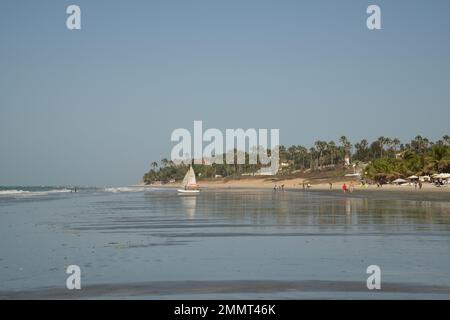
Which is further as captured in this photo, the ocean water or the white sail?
the white sail

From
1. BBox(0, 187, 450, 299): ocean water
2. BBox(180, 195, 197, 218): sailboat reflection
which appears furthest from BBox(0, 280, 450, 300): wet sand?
BBox(180, 195, 197, 218): sailboat reflection

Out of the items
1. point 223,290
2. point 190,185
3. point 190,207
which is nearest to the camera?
point 223,290

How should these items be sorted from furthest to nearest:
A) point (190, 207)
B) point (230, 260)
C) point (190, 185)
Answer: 1. point (190, 185)
2. point (190, 207)
3. point (230, 260)

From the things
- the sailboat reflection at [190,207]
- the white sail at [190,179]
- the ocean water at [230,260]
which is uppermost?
the white sail at [190,179]

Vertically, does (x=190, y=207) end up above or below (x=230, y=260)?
below

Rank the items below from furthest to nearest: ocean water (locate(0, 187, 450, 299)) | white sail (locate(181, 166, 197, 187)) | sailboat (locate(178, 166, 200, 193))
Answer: white sail (locate(181, 166, 197, 187)) → sailboat (locate(178, 166, 200, 193)) → ocean water (locate(0, 187, 450, 299))

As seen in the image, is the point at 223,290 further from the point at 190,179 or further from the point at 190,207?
the point at 190,179

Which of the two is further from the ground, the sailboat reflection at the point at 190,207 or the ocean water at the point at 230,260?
the ocean water at the point at 230,260

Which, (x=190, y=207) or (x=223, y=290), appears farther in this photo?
(x=190, y=207)

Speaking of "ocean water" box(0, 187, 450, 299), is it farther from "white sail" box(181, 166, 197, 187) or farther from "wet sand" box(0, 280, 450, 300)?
"white sail" box(181, 166, 197, 187)

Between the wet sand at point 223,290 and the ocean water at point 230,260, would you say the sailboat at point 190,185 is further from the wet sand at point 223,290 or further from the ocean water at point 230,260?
the wet sand at point 223,290

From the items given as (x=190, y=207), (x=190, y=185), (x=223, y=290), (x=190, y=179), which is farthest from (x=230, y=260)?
(x=190, y=179)

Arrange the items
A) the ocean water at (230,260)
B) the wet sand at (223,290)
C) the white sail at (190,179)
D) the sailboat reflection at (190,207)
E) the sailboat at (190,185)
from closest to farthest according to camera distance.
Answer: the wet sand at (223,290) < the ocean water at (230,260) < the sailboat reflection at (190,207) < the sailboat at (190,185) < the white sail at (190,179)

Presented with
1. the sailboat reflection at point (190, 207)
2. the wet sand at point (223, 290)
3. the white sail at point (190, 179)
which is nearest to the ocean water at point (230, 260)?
the wet sand at point (223, 290)
